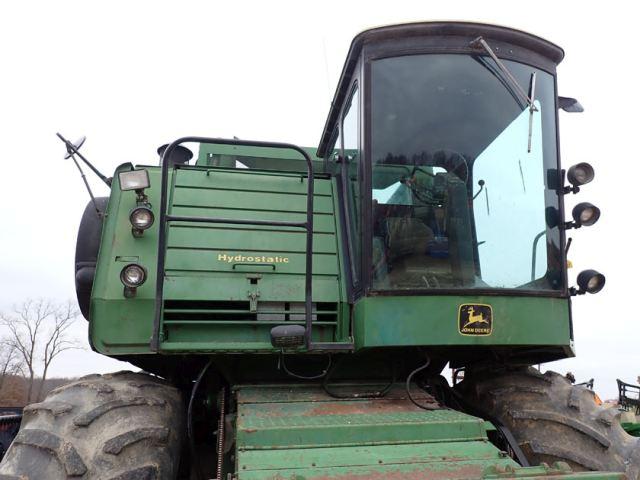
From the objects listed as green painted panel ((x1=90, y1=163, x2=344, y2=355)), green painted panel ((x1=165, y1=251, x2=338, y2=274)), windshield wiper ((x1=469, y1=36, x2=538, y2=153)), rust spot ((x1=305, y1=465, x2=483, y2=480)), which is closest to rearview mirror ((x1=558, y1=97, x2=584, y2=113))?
windshield wiper ((x1=469, y1=36, x2=538, y2=153))

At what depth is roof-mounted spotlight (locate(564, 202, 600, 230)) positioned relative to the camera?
3869 mm

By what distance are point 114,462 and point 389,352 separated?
1965 millimetres

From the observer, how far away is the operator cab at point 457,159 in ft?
12.3

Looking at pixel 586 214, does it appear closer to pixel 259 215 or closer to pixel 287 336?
pixel 287 336

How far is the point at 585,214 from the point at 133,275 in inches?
120

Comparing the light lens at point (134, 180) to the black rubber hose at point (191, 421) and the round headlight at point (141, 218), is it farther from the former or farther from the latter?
the black rubber hose at point (191, 421)

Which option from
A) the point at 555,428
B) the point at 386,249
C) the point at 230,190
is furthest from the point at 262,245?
the point at 555,428

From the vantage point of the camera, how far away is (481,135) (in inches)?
155

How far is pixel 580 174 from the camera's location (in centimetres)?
386

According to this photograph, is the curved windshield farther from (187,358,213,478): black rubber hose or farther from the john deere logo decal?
(187,358,213,478): black rubber hose

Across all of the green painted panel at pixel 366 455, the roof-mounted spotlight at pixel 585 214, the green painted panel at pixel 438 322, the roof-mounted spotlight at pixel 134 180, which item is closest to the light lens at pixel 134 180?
the roof-mounted spotlight at pixel 134 180

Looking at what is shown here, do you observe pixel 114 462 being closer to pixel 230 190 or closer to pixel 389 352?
pixel 389 352

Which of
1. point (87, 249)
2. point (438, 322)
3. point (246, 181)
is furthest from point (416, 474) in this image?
point (87, 249)

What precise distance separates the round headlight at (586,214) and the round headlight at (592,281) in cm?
34
